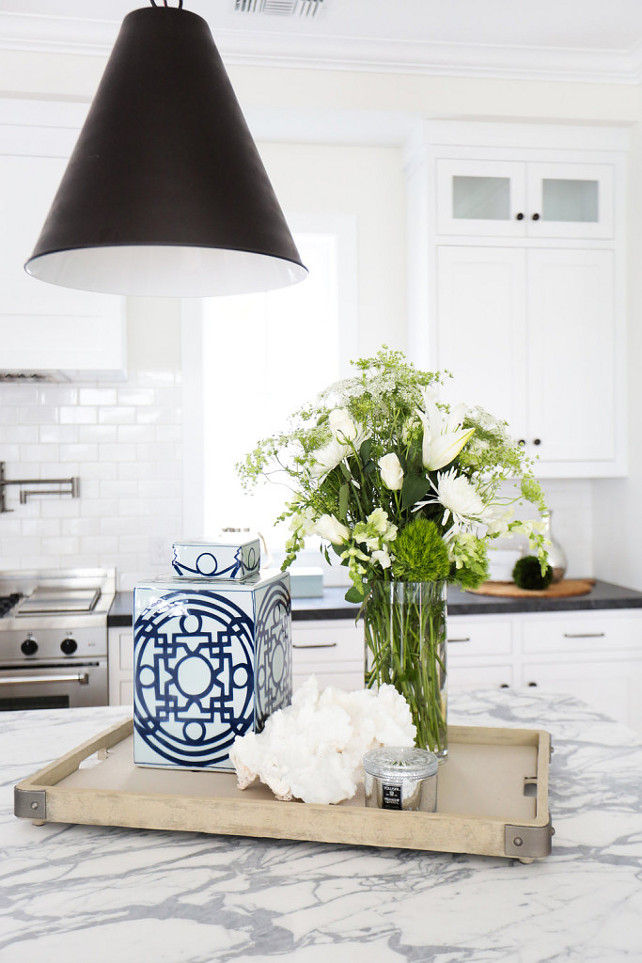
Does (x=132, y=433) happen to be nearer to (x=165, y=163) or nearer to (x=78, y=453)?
(x=78, y=453)

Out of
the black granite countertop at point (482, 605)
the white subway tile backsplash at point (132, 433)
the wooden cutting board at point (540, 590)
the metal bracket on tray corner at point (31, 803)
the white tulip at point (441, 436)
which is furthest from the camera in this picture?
the white subway tile backsplash at point (132, 433)

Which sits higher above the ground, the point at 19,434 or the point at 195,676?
the point at 19,434

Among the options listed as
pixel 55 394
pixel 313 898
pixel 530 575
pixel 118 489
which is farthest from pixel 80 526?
pixel 313 898

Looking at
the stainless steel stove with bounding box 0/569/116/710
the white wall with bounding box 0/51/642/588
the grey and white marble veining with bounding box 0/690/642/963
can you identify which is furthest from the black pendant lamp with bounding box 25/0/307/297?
the white wall with bounding box 0/51/642/588

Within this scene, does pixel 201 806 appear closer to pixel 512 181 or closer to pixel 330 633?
pixel 330 633

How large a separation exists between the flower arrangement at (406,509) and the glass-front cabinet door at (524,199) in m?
2.20

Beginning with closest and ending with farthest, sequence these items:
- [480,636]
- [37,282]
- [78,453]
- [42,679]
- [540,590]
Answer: [42,679] → [37,282] → [480,636] → [540,590] → [78,453]

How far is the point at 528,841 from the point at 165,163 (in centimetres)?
92

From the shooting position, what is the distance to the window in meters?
3.54

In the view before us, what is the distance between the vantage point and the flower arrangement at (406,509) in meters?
1.20

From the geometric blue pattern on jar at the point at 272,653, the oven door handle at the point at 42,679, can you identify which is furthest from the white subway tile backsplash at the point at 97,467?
the geometric blue pattern on jar at the point at 272,653

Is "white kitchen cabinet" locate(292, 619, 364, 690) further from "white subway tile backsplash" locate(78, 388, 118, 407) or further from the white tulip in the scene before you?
the white tulip

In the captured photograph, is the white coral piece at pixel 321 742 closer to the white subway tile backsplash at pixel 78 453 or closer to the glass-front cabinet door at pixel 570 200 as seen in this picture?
the white subway tile backsplash at pixel 78 453

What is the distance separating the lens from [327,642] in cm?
297
